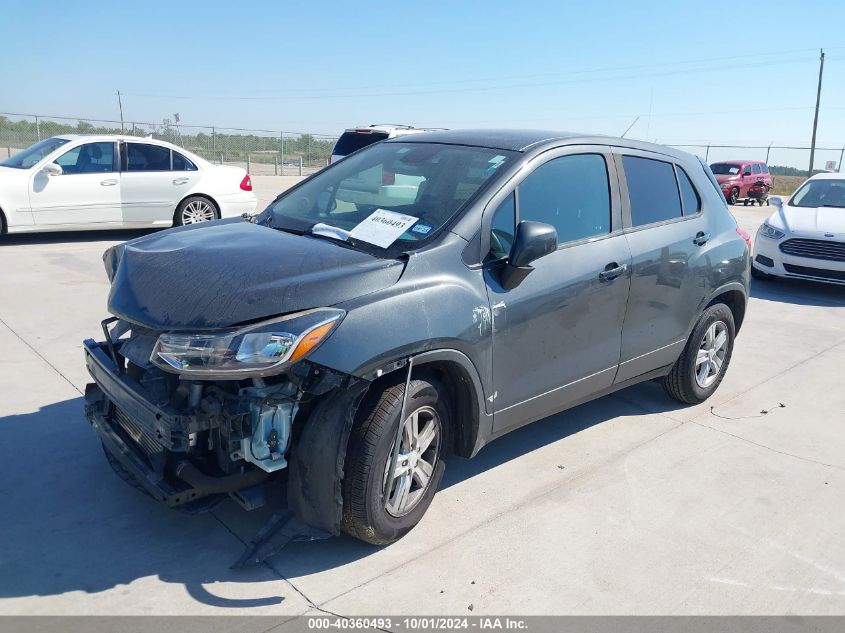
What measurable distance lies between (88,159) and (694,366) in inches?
350

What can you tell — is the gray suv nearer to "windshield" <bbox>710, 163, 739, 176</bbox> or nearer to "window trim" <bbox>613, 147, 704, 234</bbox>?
"window trim" <bbox>613, 147, 704, 234</bbox>

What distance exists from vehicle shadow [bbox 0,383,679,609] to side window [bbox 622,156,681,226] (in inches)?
69.3

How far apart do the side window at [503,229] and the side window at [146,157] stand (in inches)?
335

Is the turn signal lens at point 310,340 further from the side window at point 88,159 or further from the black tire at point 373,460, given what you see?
the side window at point 88,159

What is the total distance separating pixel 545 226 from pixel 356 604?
1.91 meters

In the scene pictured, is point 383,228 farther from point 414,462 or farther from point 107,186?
point 107,186

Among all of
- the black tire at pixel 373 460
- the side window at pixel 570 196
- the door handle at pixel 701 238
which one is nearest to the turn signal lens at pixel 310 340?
the black tire at pixel 373 460

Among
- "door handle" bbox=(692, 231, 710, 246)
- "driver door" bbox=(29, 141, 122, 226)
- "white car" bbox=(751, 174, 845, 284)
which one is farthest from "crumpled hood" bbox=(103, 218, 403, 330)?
"white car" bbox=(751, 174, 845, 284)

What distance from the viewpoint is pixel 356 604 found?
3045mm

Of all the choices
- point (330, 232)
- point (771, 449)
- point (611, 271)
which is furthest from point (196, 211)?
point (771, 449)

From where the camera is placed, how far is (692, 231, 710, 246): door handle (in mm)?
4890

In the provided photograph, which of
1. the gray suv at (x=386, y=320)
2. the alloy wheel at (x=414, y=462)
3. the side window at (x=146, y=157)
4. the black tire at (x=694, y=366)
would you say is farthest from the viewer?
the side window at (x=146, y=157)

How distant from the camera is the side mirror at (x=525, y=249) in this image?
11.5 feet

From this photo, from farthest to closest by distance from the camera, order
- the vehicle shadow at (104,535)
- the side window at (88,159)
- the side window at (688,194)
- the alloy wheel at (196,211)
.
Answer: the alloy wheel at (196,211) → the side window at (88,159) → the side window at (688,194) → the vehicle shadow at (104,535)
